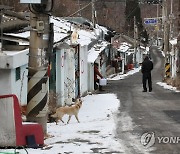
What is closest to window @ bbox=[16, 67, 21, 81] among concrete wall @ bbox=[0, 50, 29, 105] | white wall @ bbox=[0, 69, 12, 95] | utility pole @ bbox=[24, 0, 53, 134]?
concrete wall @ bbox=[0, 50, 29, 105]

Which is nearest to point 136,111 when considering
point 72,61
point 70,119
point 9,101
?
point 70,119

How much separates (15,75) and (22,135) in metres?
2.66

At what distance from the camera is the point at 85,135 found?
994cm

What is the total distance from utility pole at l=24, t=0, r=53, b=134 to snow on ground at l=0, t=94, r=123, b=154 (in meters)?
0.62

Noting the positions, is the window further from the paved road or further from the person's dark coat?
the person's dark coat

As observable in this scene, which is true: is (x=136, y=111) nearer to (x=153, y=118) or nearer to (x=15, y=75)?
(x=153, y=118)

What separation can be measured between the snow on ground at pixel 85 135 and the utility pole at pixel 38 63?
2.04ft

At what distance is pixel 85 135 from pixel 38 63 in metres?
1.80

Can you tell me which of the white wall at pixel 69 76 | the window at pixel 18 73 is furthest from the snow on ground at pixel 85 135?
the white wall at pixel 69 76

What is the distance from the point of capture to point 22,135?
8594 millimetres

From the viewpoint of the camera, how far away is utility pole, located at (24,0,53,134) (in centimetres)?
927

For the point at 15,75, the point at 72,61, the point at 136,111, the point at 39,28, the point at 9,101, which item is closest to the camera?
the point at 9,101

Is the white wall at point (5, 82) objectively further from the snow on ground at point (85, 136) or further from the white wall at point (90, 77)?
the white wall at point (90, 77)

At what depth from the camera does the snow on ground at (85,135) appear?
8.54 m
